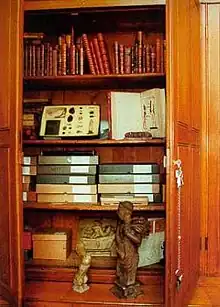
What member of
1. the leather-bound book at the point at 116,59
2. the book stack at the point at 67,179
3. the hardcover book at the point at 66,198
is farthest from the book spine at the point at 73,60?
the hardcover book at the point at 66,198

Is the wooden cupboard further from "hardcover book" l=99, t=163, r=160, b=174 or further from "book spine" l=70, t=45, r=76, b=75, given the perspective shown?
"hardcover book" l=99, t=163, r=160, b=174

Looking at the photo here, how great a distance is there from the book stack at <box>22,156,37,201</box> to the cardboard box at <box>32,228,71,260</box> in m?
0.26

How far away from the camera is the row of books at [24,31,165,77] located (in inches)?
109

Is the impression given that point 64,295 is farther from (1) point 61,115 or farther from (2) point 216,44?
(2) point 216,44

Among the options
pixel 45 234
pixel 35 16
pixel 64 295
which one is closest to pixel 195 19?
pixel 35 16

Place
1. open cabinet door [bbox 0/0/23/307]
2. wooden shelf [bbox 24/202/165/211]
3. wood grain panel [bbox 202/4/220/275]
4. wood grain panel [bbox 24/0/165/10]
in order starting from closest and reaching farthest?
1. open cabinet door [bbox 0/0/23/307]
2. wood grain panel [bbox 24/0/165/10]
3. wooden shelf [bbox 24/202/165/211]
4. wood grain panel [bbox 202/4/220/275]

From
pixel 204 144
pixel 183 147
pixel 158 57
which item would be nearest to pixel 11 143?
pixel 183 147

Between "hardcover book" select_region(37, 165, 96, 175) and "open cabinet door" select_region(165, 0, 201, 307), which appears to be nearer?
"open cabinet door" select_region(165, 0, 201, 307)

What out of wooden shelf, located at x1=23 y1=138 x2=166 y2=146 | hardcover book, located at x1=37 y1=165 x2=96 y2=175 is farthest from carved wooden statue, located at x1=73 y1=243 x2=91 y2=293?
wooden shelf, located at x1=23 y1=138 x2=166 y2=146

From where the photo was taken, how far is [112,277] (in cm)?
281

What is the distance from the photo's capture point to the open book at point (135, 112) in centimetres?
285

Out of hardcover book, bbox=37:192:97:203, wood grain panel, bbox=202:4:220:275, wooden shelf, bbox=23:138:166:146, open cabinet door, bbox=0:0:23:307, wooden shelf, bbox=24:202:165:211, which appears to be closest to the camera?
open cabinet door, bbox=0:0:23:307

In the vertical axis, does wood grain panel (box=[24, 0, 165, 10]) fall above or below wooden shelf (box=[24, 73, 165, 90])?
above

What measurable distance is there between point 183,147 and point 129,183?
1.67 ft
